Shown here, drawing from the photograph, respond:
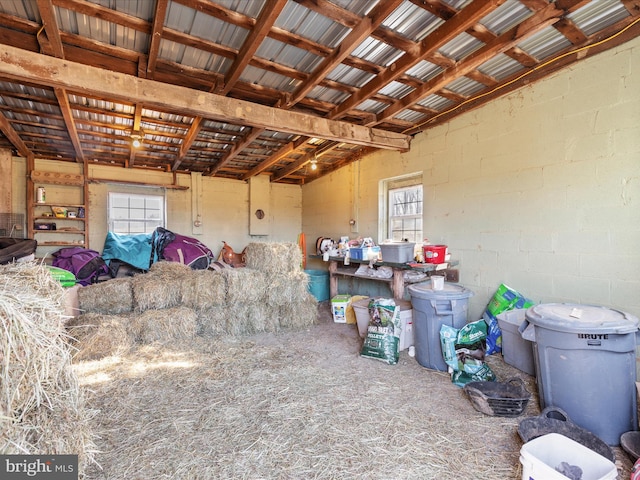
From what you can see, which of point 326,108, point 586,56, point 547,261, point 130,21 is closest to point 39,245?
point 130,21

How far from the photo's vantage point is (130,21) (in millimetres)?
2389

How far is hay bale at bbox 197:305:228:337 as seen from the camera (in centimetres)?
400

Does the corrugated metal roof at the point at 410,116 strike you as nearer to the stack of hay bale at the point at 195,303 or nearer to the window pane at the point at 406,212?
the window pane at the point at 406,212

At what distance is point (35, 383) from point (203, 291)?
284 centimetres

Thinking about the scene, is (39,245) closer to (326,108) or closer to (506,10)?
(326,108)

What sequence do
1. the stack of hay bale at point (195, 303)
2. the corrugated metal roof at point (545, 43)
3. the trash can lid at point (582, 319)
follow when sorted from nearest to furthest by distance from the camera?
1. the trash can lid at point (582, 319)
2. the corrugated metal roof at point (545, 43)
3. the stack of hay bale at point (195, 303)

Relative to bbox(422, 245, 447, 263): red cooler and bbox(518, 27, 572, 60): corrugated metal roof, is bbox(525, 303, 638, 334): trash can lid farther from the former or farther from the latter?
bbox(518, 27, 572, 60): corrugated metal roof

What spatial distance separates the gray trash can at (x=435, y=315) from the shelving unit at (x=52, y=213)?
6.16m

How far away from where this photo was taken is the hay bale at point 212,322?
158 inches

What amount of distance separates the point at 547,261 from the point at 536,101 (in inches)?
67.3

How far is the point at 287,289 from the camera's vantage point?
14.5 ft

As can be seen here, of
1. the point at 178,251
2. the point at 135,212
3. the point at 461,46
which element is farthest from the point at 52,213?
the point at 461,46

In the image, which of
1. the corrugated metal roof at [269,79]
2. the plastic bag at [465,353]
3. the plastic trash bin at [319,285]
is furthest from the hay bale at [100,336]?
the plastic bag at [465,353]

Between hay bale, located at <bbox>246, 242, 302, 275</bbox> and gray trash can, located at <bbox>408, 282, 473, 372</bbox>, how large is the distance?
6.76 ft
